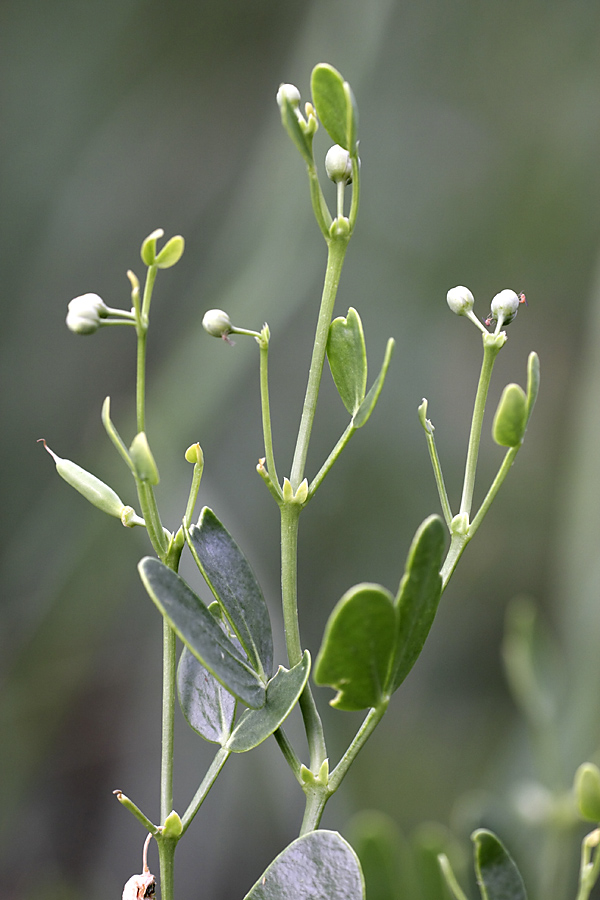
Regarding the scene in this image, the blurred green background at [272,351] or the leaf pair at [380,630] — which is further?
the blurred green background at [272,351]

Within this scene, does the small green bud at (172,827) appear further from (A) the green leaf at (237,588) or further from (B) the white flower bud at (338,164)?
(B) the white flower bud at (338,164)

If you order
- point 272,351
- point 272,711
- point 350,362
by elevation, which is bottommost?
point 272,711

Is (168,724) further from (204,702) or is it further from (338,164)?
(338,164)

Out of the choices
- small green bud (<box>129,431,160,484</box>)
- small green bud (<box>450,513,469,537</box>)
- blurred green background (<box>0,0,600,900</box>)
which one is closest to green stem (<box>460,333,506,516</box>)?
small green bud (<box>450,513,469,537</box>)

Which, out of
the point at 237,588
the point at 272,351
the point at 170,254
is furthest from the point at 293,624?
the point at 272,351

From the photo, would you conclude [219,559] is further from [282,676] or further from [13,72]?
[13,72]

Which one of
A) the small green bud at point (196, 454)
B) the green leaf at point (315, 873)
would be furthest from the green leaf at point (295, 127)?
the green leaf at point (315, 873)

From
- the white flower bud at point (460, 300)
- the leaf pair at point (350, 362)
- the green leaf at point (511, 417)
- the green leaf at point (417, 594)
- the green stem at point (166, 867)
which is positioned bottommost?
the green stem at point (166, 867)
